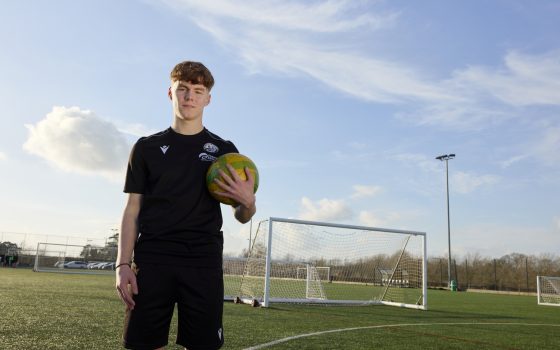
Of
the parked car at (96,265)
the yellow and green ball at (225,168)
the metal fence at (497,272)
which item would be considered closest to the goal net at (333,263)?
the yellow and green ball at (225,168)

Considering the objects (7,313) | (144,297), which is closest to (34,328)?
(7,313)

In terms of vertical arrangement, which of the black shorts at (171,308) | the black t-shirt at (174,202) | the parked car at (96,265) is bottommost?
the parked car at (96,265)

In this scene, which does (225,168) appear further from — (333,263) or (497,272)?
(497,272)

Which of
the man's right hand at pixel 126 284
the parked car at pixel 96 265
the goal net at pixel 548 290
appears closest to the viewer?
the man's right hand at pixel 126 284

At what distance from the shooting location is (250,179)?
101 inches

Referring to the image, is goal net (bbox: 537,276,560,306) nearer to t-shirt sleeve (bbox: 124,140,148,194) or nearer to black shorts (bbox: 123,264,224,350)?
black shorts (bbox: 123,264,224,350)

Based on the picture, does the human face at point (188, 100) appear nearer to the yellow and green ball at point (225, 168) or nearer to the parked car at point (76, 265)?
the yellow and green ball at point (225, 168)

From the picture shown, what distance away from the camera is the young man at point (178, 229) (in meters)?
2.36

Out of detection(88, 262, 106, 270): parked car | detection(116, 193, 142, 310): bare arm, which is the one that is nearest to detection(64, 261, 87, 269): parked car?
detection(88, 262, 106, 270): parked car

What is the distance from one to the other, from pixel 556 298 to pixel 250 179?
23.5 m

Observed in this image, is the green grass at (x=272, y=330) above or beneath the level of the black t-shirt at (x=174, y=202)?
beneath

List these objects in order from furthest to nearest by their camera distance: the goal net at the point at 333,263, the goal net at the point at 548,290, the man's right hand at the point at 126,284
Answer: the goal net at the point at 548,290 < the goal net at the point at 333,263 < the man's right hand at the point at 126,284

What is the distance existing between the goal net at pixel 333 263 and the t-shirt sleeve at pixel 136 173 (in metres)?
10.5

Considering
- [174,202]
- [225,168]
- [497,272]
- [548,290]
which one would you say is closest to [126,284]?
[174,202]
